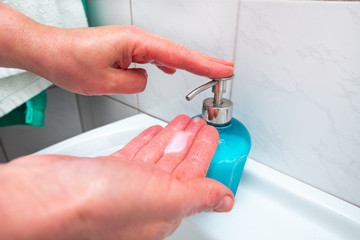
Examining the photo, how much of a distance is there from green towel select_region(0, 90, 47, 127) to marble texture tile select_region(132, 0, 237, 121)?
0.22 m

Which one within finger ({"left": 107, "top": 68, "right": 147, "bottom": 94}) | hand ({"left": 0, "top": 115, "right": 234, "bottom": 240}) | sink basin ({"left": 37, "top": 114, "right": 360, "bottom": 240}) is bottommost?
sink basin ({"left": 37, "top": 114, "right": 360, "bottom": 240})

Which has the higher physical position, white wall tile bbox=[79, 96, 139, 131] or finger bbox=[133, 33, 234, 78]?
finger bbox=[133, 33, 234, 78]

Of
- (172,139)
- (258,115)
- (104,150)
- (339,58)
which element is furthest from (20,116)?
(339,58)

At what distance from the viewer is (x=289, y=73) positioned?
33 centimetres

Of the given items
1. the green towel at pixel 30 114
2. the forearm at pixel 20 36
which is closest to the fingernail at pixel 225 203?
the forearm at pixel 20 36

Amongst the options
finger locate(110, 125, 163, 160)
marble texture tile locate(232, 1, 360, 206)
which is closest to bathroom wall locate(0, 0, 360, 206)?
marble texture tile locate(232, 1, 360, 206)

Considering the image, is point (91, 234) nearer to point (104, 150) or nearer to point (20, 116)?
point (104, 150)

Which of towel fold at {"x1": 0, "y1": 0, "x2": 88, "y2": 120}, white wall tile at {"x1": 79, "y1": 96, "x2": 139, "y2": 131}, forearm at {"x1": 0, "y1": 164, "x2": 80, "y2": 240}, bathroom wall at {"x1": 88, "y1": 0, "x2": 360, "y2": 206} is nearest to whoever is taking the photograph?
forearm at {"x1": 0, "y1": 164, "x2": 80, "y2": 240}

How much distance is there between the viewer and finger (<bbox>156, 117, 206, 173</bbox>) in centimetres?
33

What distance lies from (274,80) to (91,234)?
0.29m

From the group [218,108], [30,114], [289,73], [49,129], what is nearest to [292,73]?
[289,73]

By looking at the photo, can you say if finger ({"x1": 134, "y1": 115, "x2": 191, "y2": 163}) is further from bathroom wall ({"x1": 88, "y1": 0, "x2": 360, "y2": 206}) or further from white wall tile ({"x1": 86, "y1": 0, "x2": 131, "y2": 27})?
white wall tile ({"x1": 86, "y1": 0, "x2": 131, "y2": 27})

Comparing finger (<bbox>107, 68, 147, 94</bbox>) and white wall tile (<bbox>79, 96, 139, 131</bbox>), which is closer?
finger (<bbox>107, 68, 147, 94</bbox>)

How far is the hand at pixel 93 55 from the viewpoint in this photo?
321 millimetres
